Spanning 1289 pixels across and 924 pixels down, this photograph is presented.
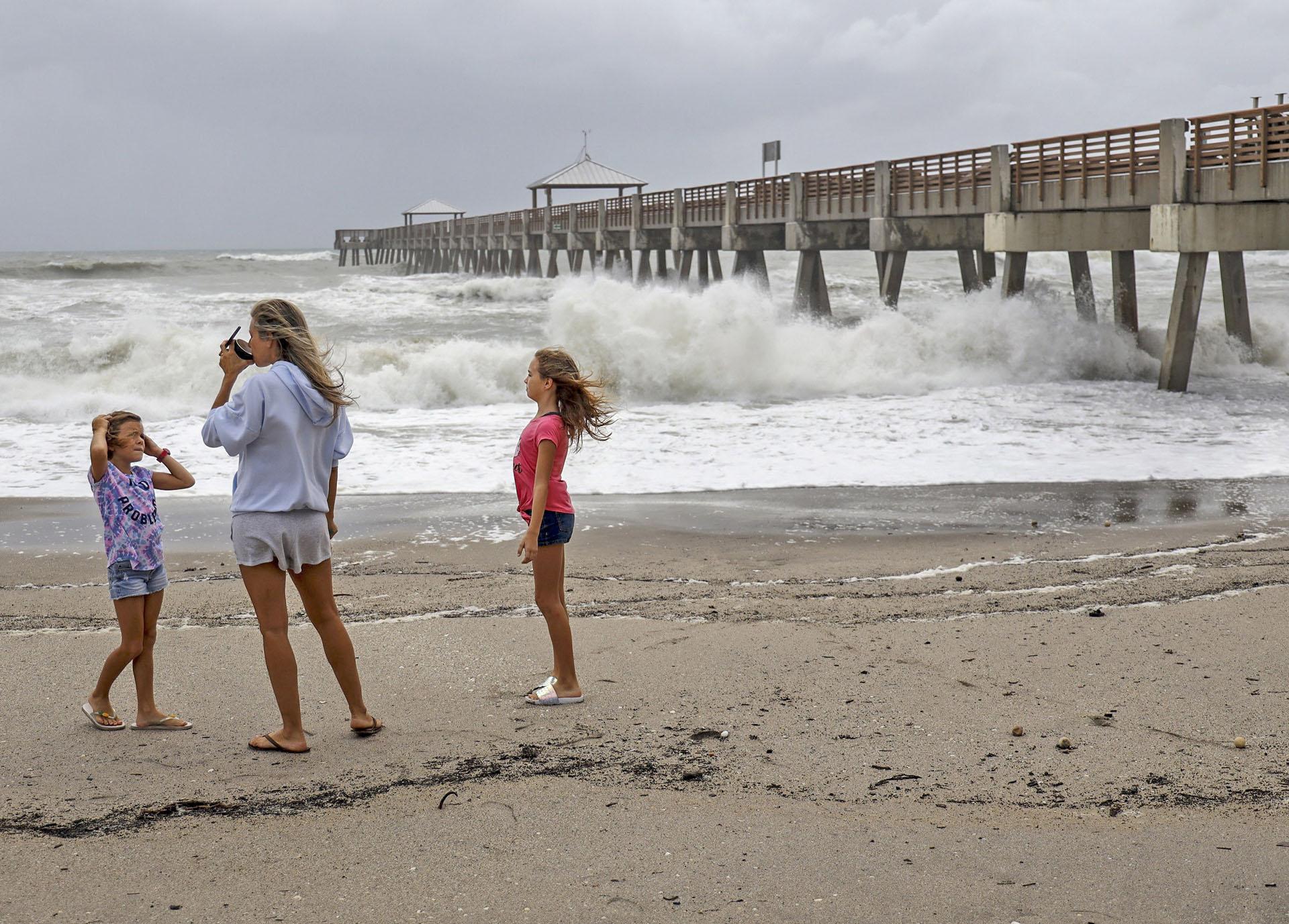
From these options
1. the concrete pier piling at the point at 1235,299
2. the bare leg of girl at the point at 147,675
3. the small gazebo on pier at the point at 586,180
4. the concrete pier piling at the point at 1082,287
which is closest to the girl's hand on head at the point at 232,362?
the bare leg of girl at the point at 147,675

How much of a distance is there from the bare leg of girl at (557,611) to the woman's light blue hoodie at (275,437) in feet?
2.92

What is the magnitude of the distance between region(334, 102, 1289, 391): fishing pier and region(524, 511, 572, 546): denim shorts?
496 inches

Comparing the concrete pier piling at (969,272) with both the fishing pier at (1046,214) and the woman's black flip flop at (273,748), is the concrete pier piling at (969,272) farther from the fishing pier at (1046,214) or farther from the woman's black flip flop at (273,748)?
the woman's black flip flop at (273,748)

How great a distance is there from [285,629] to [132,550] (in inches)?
24.0

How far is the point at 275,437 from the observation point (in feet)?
12.4

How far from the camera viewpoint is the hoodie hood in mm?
3762

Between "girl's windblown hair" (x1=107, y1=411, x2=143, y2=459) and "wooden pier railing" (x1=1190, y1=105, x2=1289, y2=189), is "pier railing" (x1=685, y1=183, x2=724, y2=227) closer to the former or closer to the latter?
"wooden pier railing" (x1=1190, y1=105, x2=1289, y2=189)

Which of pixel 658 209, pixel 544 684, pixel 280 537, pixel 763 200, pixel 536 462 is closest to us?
pixel 280 537

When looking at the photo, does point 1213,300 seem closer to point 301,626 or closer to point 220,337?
point 220,337

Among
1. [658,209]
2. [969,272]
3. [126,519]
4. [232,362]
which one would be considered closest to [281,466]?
[232,362]

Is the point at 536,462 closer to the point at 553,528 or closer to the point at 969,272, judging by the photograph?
the point at 553,528

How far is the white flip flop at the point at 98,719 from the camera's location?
421 centimetres

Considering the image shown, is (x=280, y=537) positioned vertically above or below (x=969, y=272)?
below

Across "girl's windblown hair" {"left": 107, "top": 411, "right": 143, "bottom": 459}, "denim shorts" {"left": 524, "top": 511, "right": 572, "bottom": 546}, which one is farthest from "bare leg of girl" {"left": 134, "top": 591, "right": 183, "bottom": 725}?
"denim shorts" {"left": 524, "top": 511, "right": 572, "bottom": 546}
